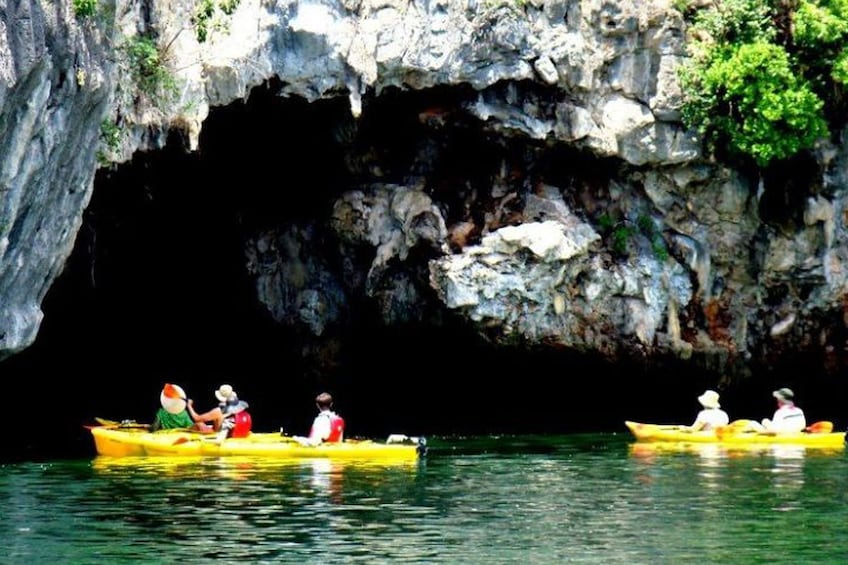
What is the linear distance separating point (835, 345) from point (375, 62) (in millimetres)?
11007

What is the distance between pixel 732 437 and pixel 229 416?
8399 mm

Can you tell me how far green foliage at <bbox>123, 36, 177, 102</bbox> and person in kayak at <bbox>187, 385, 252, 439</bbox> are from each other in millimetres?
4797

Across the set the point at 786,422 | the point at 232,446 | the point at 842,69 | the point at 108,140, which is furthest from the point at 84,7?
the point at 786,422

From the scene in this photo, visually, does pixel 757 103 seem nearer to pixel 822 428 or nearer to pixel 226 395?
pixel 822 428

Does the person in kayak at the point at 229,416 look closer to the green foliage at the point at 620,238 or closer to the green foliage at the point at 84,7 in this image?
the green foliage at the point at 84,7

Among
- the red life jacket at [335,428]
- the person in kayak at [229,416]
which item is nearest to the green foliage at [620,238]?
the red life jacket at [335,428]

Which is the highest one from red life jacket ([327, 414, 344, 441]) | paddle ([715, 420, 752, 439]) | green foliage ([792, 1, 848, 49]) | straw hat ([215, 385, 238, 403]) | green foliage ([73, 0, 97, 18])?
green foliage ([792, 1, 848, 49])

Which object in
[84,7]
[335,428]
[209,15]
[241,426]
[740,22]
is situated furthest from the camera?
[740,22]

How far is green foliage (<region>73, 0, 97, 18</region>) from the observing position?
1923cm

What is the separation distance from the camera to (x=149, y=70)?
22922 millimetres

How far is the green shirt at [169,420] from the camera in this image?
24500 mm

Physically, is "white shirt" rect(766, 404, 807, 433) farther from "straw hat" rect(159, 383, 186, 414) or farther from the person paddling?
"straw hat" rect(159, 383, 186, 414)

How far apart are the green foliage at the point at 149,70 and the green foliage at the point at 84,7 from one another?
9.03ft

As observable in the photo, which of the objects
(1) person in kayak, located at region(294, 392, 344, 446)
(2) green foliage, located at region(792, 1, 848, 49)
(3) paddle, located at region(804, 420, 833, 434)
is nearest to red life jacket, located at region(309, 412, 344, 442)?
(1) person in kayak, located at region(294, 392, 344, 446)
